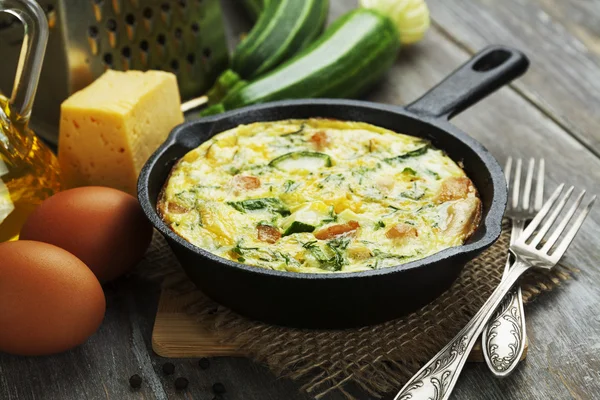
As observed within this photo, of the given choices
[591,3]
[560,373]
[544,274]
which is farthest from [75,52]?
[591,3]

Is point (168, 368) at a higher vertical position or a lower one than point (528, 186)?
lower

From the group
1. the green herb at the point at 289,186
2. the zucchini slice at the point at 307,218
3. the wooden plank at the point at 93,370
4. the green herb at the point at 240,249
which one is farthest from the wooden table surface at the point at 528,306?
the green herb at the point at 289,186

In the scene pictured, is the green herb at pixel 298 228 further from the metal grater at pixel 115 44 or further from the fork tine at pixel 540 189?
the metal grater at pixel 115 44

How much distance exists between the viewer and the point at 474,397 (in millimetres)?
2199

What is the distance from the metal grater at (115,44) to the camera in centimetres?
320

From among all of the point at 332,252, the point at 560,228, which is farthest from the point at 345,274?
the point at 560,228

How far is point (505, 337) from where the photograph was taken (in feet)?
7.38

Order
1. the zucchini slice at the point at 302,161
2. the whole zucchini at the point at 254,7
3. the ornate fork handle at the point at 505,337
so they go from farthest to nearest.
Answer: the whole zucchini at the point at 254,7 → the zucchini slice at the point at 302,161 → the ornate fork handle at the point at 505,337

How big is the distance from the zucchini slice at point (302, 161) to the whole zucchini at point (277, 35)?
3.73 ft

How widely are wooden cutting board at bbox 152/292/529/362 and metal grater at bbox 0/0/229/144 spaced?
52.4 inches

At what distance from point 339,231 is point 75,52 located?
60.0 inches

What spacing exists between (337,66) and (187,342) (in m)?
1.65

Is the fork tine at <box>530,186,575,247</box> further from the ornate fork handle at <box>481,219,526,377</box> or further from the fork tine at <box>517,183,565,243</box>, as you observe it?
the ornate fork handle at <box>481,219,526,377</box>

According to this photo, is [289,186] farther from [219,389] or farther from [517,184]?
[517,184]
